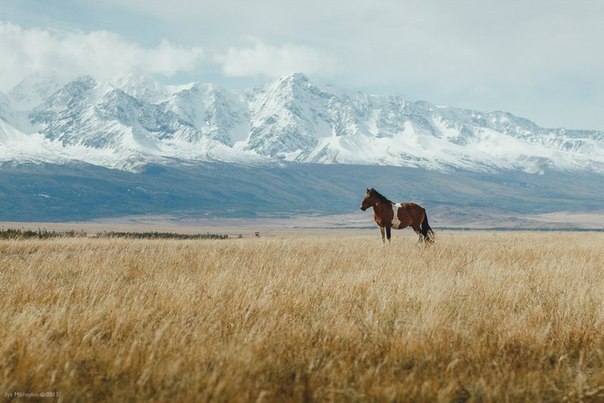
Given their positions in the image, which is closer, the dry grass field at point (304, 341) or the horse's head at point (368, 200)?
the dry grass field at point (304, 341)

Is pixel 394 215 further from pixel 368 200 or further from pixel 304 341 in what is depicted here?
pixel 304 341

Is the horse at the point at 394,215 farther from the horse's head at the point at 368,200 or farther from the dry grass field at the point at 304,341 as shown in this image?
the dry grass field at the point at 304,341

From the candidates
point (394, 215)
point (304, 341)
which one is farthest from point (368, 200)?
point (304, 341)

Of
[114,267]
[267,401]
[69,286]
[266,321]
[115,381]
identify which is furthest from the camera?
[114,267]

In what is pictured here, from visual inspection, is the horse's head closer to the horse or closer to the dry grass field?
the horse

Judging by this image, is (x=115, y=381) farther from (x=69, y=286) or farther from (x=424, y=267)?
(x=424, y=267)

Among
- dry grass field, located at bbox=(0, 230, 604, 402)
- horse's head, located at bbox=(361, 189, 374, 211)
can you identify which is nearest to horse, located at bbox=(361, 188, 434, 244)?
horse's head, located at bbox=(361, 189, 374, 211)

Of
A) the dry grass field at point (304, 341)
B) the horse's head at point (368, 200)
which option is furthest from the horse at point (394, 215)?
the dry grass field at point (304, 341)

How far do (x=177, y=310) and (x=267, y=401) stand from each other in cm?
302

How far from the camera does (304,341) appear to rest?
575 cm

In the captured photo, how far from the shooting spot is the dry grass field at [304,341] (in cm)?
449

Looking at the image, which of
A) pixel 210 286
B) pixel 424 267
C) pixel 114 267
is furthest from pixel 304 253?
pixel 210 286

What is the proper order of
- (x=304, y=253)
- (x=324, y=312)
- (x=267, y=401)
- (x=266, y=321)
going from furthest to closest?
(x=304, y=253)
(x=324, y=312)
(x=266, y=321)
(x=267, y=401)

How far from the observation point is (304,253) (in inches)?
645
